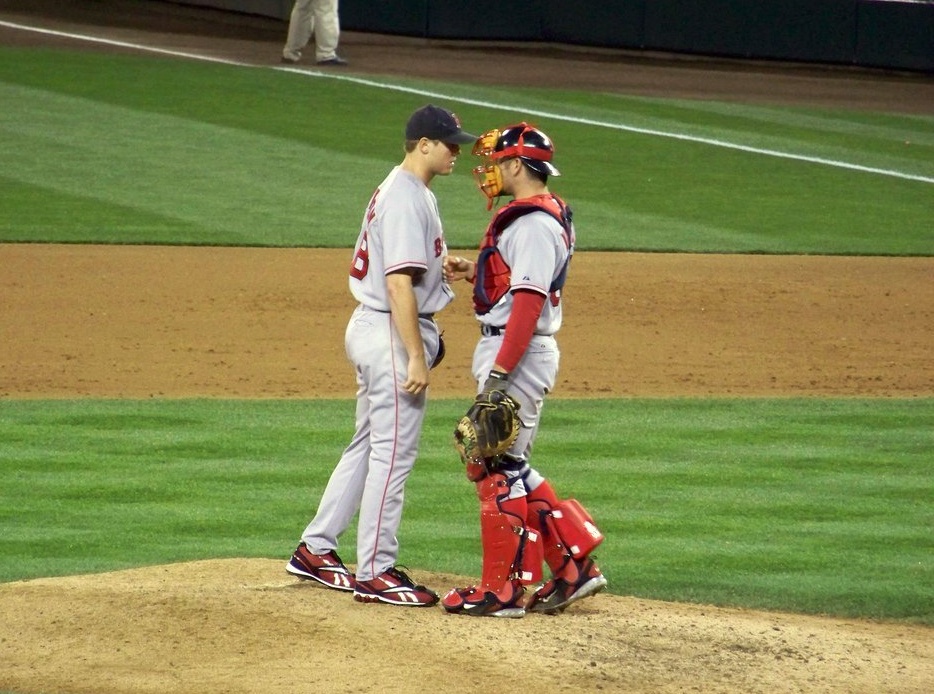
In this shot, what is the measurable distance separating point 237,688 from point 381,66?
788 inches

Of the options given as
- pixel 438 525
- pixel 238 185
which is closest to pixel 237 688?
pixel 438 525

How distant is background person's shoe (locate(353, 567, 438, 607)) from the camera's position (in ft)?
17.9

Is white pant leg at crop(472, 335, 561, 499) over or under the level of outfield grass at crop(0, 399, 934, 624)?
over

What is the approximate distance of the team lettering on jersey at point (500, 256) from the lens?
536 centimetres

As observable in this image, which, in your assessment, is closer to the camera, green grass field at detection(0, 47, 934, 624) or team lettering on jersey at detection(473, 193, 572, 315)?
team lettering on jersey at detection(473, 193, 572, 315)

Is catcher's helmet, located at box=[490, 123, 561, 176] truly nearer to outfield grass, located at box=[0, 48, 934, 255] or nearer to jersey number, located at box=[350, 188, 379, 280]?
jersey number, located at box=[350, 188, 379, 280]

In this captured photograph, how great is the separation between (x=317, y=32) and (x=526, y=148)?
60.4 ft

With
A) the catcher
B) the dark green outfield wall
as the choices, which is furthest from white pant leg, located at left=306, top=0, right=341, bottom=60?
the catcher

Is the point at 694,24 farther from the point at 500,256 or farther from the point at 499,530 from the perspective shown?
the point at 499,530

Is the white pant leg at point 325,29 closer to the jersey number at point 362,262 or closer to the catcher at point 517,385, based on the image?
the jersey number at point 362,262

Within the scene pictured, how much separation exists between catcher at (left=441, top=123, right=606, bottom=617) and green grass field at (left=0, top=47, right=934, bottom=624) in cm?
79

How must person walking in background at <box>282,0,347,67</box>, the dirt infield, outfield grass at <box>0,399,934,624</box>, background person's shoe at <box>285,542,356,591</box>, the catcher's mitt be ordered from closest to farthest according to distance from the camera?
the dirt infield → the catcher's mitt → background person's shoe at <box>285,542,356,591</box> → outfield grass at <box>0,399,934,624</box> → person walking in background at <box>282,0,347,67</box>

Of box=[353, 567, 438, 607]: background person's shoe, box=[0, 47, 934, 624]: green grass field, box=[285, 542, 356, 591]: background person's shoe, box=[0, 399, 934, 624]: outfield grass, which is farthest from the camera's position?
box=[0, 47, 934, 624]: green grass field

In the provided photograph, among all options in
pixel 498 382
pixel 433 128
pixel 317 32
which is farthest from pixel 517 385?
pixel 317 32
